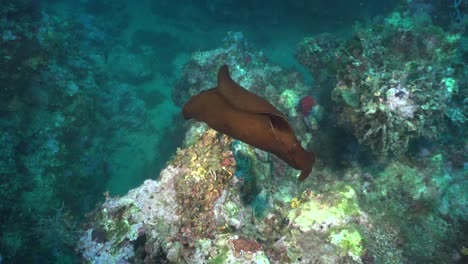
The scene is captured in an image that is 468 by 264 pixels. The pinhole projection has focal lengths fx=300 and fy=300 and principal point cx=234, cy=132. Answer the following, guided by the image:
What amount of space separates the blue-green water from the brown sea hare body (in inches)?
90.9

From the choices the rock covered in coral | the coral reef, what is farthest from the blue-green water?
the rock covered in coral

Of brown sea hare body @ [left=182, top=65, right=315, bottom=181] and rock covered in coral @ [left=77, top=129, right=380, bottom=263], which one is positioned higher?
brown sea hare body @ [left=182, top=65, right=315, bottom=181]

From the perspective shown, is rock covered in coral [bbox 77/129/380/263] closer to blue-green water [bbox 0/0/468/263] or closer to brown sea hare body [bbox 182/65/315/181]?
blue-green water [bbox 0/0/468/263]

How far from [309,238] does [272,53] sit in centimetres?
1300

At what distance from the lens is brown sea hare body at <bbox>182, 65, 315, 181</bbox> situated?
2121mm

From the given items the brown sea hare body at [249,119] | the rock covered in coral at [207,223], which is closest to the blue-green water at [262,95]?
the rock covered in coral at [207,223]

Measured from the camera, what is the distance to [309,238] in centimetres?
412

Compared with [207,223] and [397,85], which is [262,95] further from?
[207,223]

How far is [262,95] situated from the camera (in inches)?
299

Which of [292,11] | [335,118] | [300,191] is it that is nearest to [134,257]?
[300,191]

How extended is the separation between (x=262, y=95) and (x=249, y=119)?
218 inches

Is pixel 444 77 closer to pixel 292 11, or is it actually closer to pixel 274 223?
pixel 274 223

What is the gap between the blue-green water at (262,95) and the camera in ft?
15.1

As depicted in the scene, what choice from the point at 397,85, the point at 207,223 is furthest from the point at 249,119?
the point at 397,85
